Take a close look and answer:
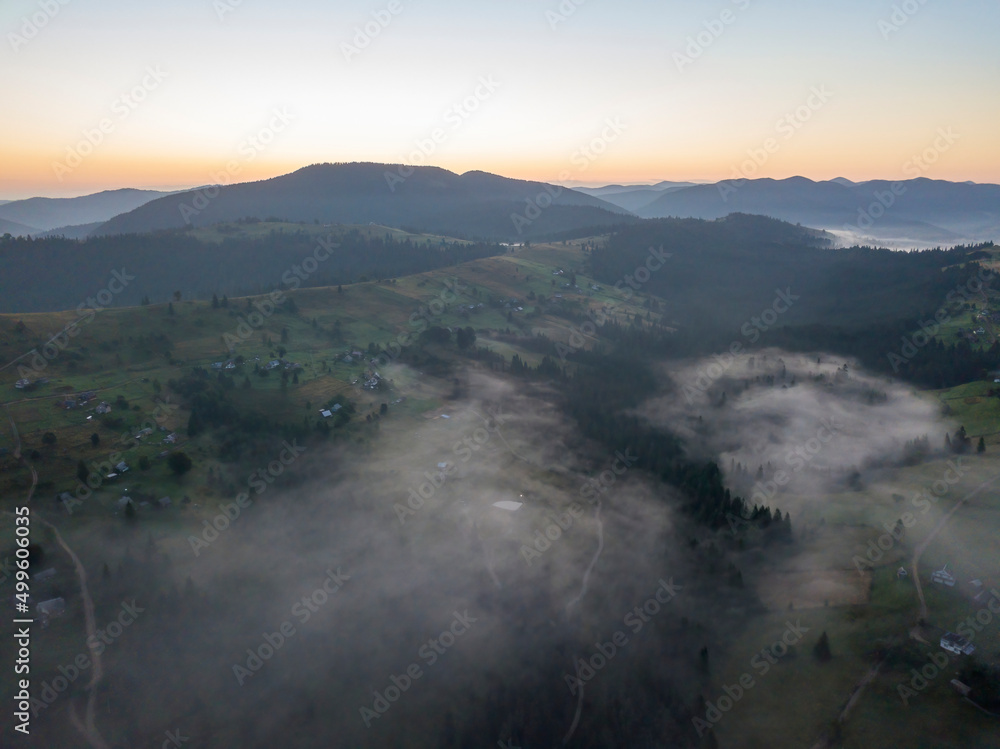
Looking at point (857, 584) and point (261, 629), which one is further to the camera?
point (857, 584)

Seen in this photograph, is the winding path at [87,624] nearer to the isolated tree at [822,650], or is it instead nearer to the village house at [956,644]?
the isolated tree at [822,650]

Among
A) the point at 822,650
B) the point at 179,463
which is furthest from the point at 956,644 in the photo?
the point at 179,463

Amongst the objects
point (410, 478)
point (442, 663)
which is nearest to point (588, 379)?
point (410, 478)

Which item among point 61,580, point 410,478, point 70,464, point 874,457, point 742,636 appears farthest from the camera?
point 874,457

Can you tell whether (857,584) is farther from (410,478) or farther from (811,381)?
(811,381)

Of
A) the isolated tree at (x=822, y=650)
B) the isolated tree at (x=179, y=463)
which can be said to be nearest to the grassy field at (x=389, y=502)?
the isolated tree at (x=822, y=650)

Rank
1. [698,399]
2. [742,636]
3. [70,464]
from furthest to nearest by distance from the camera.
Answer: [698,399] < [70,464] < [742,636]

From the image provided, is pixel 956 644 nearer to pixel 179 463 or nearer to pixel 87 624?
pixel 87 624
